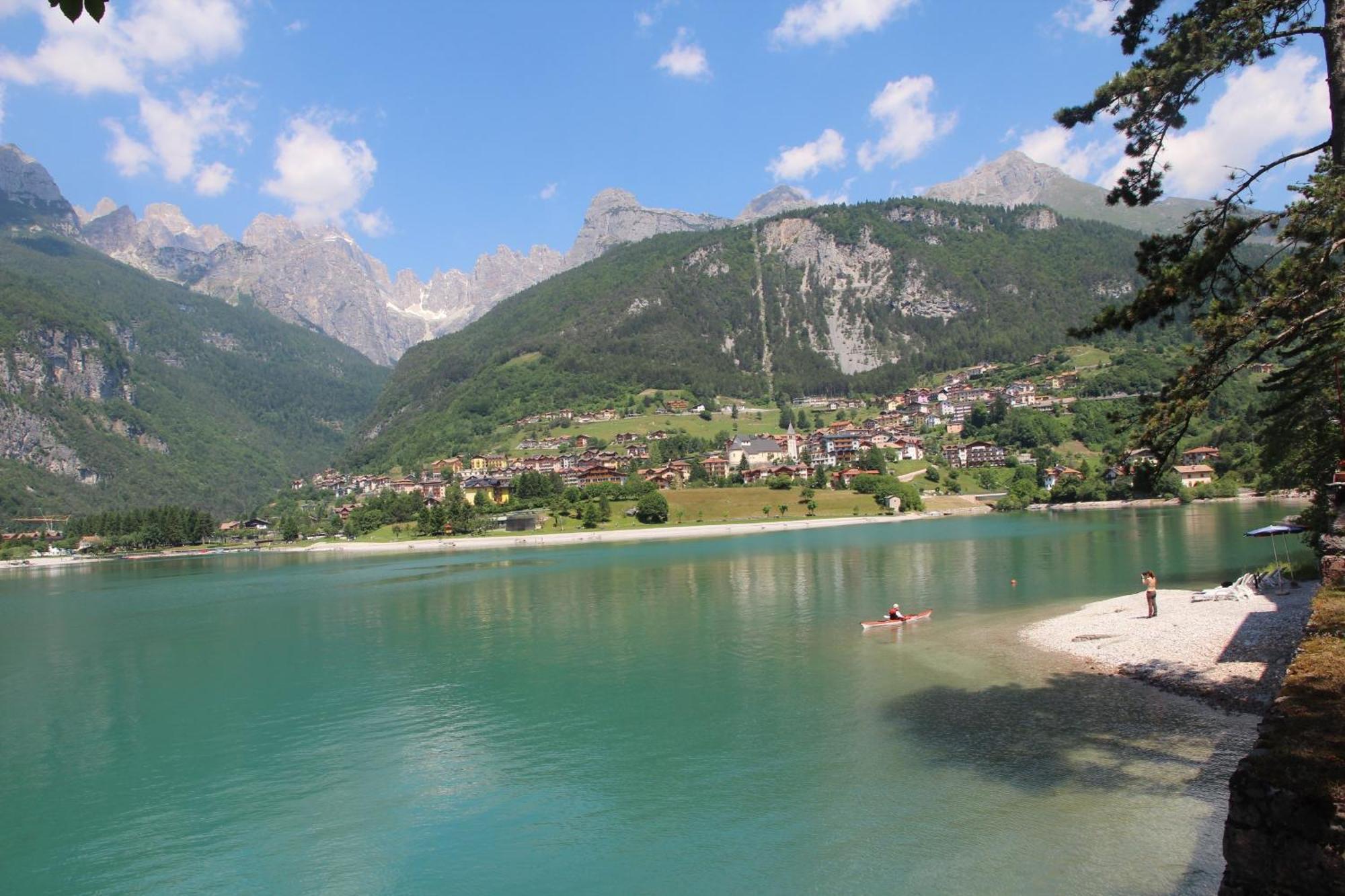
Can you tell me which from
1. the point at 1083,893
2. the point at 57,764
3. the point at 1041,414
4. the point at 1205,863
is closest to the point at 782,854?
the point at 1083,893

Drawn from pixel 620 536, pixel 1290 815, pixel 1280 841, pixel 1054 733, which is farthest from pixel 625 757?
pixel 620 536

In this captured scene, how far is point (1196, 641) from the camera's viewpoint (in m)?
21.8

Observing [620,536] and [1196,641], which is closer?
[1196,641]

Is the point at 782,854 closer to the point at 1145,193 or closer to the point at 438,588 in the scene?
the point at 1145,193

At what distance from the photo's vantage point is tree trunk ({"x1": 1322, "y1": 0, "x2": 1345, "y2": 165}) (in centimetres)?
923

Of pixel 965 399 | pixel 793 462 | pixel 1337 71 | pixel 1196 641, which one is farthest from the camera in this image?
pixel 965 399

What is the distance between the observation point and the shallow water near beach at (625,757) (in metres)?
12.4

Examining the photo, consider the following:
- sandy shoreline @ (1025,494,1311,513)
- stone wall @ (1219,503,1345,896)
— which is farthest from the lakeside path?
sandy shoreline @ (1025,494,1311,513)

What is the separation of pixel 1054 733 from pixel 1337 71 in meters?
12.3

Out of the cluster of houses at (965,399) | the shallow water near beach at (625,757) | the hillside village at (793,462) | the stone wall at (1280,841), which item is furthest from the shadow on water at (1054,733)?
the cluster of houses at (965,399)

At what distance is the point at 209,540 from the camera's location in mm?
145500

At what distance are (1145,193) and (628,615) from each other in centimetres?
3074

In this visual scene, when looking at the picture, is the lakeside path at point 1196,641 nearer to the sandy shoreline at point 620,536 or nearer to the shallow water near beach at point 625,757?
the shallow water near beach at point 625,757

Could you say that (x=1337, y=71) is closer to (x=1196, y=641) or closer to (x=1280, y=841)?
(x=1280, y=841)
